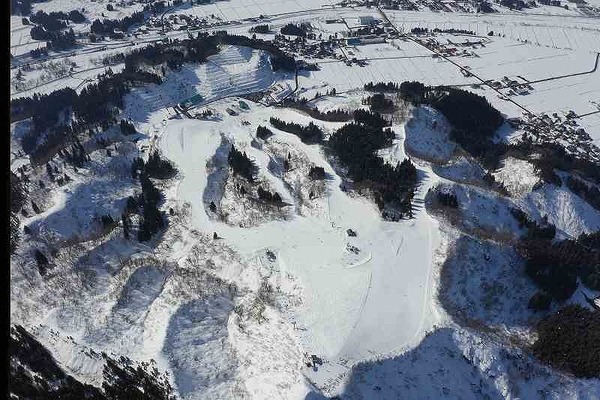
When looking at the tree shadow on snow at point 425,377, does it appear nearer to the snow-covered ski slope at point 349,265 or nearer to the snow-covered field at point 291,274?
the snow-covered field at point 291,274

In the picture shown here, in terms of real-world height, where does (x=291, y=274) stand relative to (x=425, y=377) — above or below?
above

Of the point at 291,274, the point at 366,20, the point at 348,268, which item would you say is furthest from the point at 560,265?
the point at 366,20

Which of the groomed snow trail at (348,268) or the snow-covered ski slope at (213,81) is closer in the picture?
the groomed snow trail at (348,268)

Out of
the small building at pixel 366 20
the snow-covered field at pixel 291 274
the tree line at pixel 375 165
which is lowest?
the snow-covered field at pixel 291 274

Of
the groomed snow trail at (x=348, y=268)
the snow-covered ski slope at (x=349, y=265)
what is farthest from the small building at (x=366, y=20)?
the groomed snow trail at (x=348, y=268)

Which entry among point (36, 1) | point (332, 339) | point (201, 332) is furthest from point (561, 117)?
point (36, 1)

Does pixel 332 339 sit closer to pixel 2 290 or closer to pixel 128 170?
pixel 2 290

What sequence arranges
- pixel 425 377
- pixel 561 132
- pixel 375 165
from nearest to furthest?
pixel 425 377, pixel 375 165, pixel 561 132

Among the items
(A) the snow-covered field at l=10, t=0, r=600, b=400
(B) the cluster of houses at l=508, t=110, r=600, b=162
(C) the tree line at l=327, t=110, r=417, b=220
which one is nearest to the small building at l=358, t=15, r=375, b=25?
(B) the cluster of houses at l=508, t=110, r=600, b=162

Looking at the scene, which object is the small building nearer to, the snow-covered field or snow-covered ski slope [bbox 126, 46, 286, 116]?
snow-covered ski slope [bbox 126, 46, 286, 116]

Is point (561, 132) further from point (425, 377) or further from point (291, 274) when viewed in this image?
point (425, 377)

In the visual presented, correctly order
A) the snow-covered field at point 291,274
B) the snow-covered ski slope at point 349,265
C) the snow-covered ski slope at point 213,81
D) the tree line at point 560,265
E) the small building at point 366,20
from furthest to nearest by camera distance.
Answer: the small building at point 366,20 < the snow-covered ski slope at point 213,81 < the tree line at point 560,265 < the snow-covered ski slope at point 349,265 < the snow-covered field at point 291,274

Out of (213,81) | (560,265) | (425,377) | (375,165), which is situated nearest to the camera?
(425,377)
